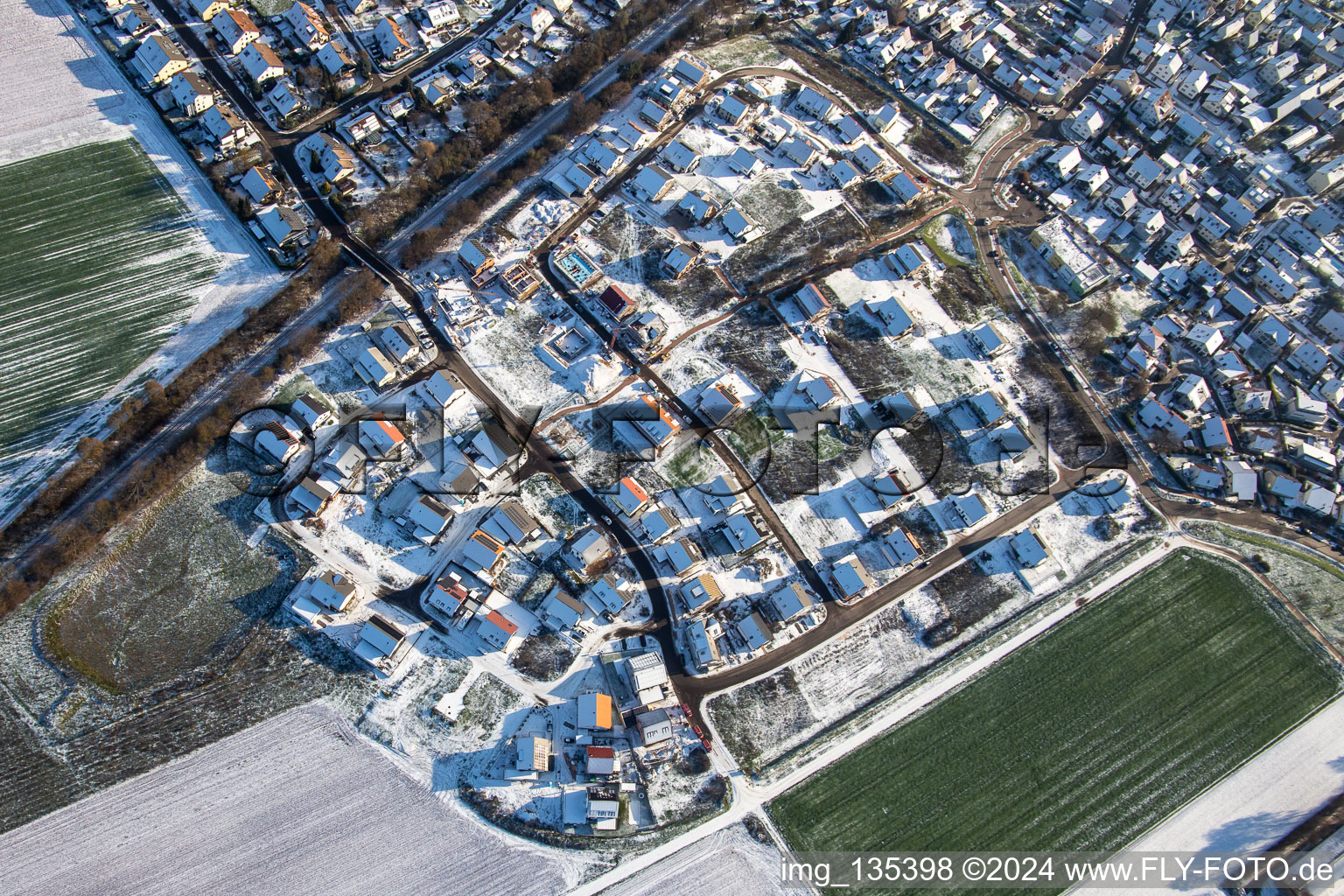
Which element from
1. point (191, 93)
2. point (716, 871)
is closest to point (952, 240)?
point (716, 871)

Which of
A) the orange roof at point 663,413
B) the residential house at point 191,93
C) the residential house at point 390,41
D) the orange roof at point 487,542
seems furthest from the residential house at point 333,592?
the residential house at point 390,41

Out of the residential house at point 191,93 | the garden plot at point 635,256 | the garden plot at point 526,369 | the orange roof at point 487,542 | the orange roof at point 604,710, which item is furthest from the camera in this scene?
the residential house at point 191,93

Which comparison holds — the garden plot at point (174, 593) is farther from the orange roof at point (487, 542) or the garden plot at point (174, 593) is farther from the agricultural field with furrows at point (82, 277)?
the orange roof at point (487, 542)

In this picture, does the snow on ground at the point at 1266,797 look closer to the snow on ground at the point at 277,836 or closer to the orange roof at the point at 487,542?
the snow on ground at the point at 277,836

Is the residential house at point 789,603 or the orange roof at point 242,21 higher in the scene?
the orange roof at point 242,21

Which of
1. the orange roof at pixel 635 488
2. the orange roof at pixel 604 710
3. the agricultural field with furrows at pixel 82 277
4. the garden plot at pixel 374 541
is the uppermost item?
the agricultural field with furrows at pixel 82 277

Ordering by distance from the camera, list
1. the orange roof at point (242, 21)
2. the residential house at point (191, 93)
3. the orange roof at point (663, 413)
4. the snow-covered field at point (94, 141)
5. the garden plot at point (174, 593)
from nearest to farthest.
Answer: the garden plot at point (174, 593), the snow-covered field at point (94, 141), the orange roof at point (663, 413), the residential house at point (191, 93), the orange roof at point (242, 21)

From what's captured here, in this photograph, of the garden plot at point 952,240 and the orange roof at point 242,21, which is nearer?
the garden plot at point 952,240

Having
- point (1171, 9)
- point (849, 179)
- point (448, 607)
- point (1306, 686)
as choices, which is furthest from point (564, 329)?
point (1171, 9)
